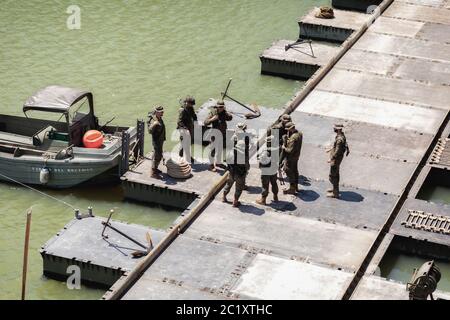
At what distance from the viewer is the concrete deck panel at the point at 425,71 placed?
35.9 metres

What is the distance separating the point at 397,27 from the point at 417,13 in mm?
2115

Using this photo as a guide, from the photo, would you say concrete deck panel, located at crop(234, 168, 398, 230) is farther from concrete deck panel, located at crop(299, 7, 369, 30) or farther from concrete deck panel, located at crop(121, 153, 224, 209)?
concrete deck panel, located at crop(299, 7, 369, 30)

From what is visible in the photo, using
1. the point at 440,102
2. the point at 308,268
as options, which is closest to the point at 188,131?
the point at 308,268

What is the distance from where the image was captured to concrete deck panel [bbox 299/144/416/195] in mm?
28594

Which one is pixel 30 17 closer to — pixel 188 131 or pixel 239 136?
pixel 188 131

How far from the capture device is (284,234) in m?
26.0

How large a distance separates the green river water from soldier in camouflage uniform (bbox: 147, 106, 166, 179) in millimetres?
1195

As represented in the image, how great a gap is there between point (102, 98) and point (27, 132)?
16.7ft

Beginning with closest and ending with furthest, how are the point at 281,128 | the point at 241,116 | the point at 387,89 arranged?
the point at 281,128 → the point at 241,116 → the point at 387,89

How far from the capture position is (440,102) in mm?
34094

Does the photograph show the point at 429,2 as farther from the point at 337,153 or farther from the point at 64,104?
the point at 64,104

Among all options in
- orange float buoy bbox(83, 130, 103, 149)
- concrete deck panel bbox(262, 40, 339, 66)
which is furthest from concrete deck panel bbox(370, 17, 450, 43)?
orange float buoy bbox(83, 130, 103, 149)

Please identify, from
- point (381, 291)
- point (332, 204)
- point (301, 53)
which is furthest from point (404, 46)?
point (381, 291)

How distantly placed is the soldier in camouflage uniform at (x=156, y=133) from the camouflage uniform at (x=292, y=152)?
353 cm
